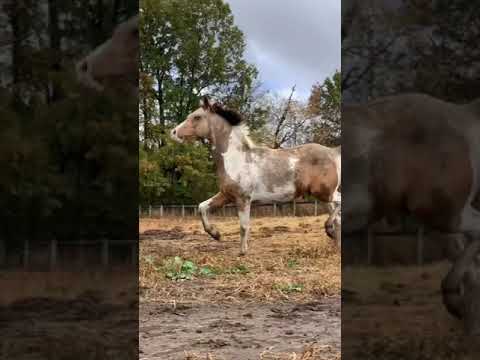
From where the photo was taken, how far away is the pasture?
8.40 ft

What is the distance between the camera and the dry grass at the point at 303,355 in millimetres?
2273

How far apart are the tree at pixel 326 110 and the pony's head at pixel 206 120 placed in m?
6.90

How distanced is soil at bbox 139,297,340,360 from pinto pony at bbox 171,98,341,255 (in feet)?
7.60

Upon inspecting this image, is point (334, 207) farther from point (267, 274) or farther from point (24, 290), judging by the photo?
point (24, 290)

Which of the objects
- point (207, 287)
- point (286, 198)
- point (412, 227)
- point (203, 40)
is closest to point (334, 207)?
point (286, 198)

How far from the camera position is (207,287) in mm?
4359

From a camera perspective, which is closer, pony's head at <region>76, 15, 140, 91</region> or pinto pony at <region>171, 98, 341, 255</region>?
pony's head at <region>76, 15, 140, 91</region>

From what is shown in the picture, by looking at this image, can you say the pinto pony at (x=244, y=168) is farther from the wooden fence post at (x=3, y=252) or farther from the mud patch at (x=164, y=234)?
the wooden fence post at (x=3, y=252)

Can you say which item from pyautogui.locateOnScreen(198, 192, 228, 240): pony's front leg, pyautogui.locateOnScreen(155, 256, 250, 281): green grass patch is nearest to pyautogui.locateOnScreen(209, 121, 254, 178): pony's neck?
pyautogui.locateOnScreen(198, 192, 228, 240): pony's front leg

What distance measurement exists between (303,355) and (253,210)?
934cm

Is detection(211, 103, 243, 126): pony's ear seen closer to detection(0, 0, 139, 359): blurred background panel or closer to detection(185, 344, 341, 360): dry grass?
detection(185, 344, 341, 360): dry grass

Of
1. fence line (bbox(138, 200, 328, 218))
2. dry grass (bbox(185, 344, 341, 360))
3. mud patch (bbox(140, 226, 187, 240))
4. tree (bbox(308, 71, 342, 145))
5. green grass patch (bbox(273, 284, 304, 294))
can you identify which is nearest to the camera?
dry grass (bbox(185, 344, 341, 360))

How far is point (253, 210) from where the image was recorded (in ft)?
38.1

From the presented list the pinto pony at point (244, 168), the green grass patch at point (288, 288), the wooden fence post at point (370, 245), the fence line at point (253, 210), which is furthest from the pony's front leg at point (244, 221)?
the fence line at point (253, 210)
